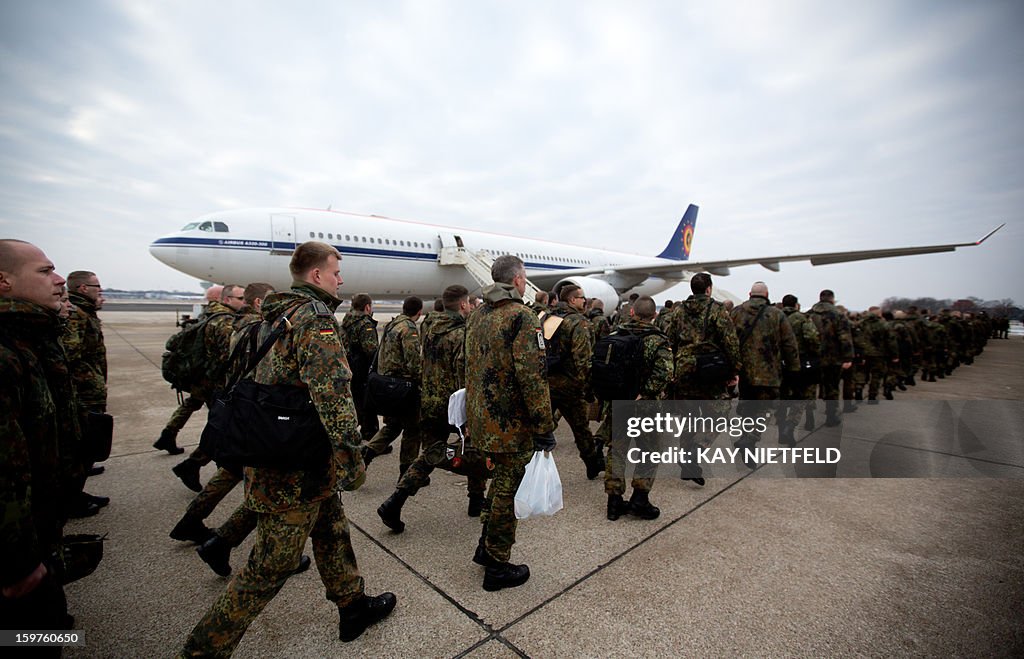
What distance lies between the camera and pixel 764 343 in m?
5.24

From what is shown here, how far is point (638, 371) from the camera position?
12.6 feet

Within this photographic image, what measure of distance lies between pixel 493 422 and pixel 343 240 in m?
11.3

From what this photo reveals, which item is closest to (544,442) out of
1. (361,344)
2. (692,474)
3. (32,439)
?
(32,439)

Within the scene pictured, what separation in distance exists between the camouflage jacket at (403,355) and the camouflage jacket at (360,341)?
3.79 ft

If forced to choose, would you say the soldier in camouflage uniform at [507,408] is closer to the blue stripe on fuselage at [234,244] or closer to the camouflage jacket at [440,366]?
the camouflage jacket at [440,366]

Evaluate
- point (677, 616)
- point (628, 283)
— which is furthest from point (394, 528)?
point (628, 283)

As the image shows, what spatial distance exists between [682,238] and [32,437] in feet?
101

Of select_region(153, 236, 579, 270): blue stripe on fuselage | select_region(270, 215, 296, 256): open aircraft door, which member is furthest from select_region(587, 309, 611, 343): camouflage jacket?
select_region(270, 215, 296, 256): open aircraft door

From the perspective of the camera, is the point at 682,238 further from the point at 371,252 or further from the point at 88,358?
the point at 88,358

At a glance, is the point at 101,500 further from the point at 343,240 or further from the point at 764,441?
the point at 343,240

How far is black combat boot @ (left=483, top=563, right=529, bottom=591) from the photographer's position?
2.86m

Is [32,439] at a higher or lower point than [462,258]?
lower

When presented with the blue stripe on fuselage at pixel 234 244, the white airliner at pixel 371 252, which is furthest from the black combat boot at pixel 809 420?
the blue stripe on fuselage at pixel 234 244

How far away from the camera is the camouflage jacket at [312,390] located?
1995 millimetres
